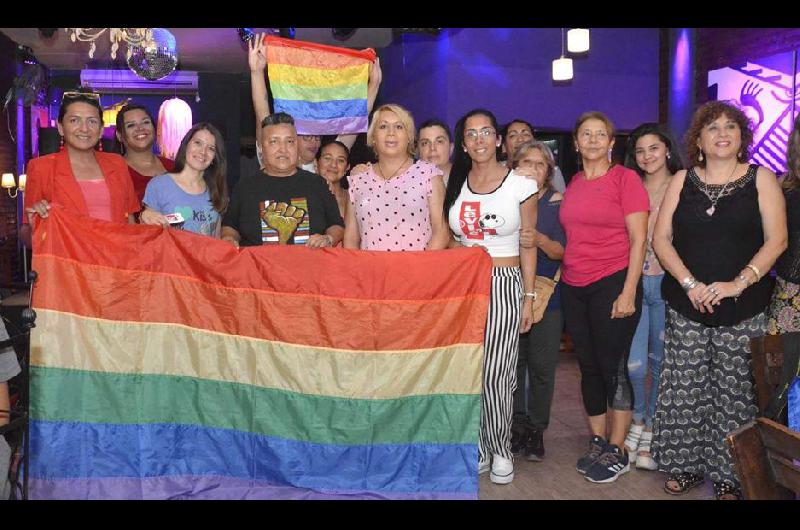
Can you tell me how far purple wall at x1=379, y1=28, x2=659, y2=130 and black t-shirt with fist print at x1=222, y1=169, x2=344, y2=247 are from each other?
528 centimetres

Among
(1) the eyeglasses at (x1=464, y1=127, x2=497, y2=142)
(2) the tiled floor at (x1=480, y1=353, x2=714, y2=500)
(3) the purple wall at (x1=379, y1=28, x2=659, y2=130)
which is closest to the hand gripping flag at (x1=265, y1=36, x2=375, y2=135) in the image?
(1) the eyeglasses at (x1=464, y1=127, x2=497, y2=142)

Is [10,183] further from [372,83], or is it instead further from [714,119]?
[714,119]

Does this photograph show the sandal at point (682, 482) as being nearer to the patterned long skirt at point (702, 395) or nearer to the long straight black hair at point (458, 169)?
the patterned long skirt at point (702, 395)

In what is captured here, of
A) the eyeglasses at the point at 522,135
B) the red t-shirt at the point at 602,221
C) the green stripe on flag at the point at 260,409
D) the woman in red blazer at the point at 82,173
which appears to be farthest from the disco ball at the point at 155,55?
the red t-shirt at the point at 602,221

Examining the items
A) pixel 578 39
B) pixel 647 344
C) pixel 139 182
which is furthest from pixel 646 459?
pixel 578 39

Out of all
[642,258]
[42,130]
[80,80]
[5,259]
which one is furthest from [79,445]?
[80,80]

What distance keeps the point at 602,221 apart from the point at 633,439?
1139 mm

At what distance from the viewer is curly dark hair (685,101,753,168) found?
3.06 m

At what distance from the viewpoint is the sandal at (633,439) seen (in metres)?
3.56

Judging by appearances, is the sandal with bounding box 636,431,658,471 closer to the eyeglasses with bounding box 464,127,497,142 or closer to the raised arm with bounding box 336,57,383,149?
the eyeglasses with bounding box 464,127,497,142

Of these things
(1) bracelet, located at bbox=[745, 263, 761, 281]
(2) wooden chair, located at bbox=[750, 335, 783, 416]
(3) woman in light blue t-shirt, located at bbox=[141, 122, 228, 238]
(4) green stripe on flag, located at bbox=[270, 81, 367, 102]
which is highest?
(4) green stripe on flag, located at bbox=[270, 81, 367, 102]

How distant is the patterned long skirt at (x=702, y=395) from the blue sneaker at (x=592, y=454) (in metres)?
0.26

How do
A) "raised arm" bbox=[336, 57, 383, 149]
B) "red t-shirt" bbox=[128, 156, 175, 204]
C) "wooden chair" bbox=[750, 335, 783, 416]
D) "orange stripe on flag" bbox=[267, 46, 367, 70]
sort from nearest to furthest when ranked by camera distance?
"wooden chair" bbox=[750, 335, 783, 416], "red t-shirt" bbox=[128, 156, 175, 204], "orange stripe on flag" bbox=[267, 46, 367, 70], "raised arm" bbox=[336, 57, 383, 149]
